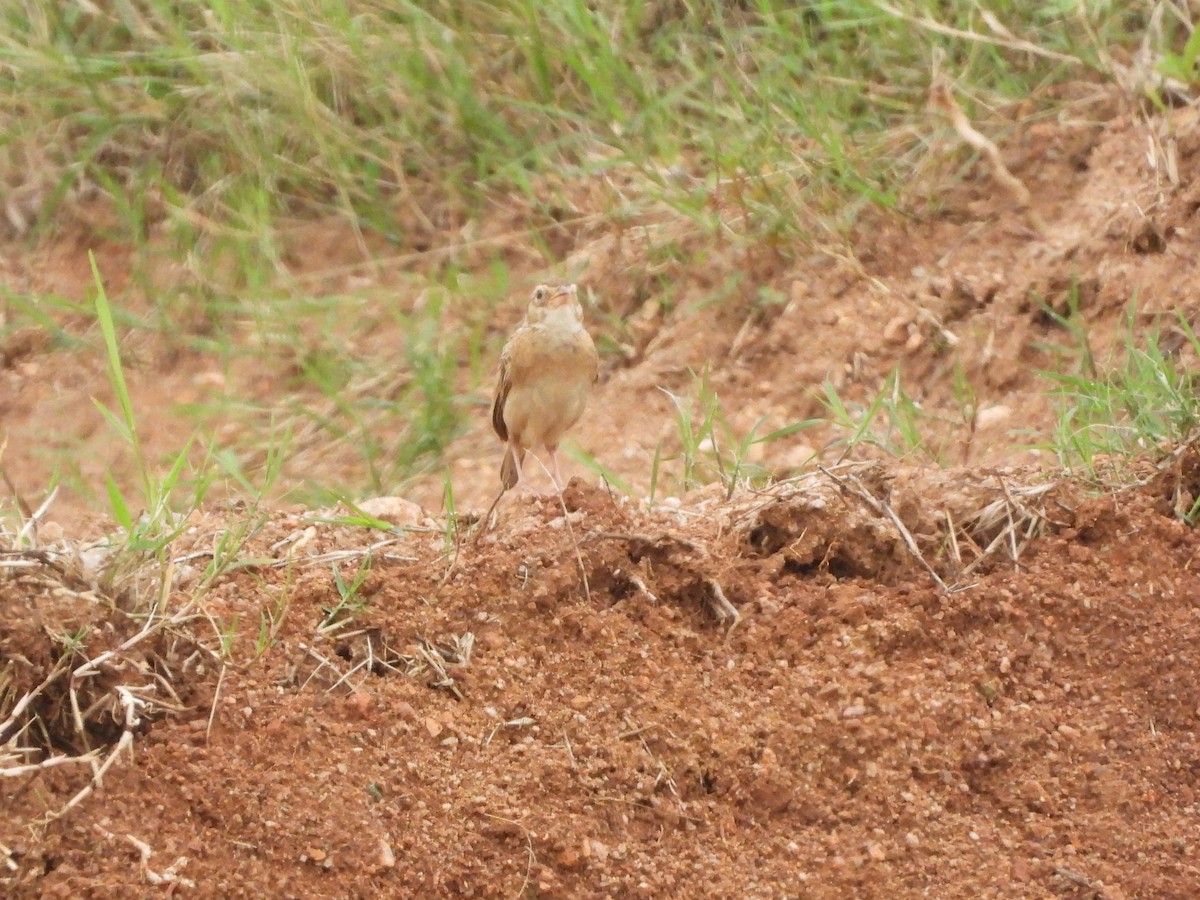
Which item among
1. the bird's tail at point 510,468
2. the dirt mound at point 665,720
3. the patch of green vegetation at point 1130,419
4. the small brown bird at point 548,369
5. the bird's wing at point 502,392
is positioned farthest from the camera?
the bird's tail at point 510,468

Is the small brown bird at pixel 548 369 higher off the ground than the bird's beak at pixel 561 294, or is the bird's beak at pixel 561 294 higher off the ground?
the bird's beak at pixel 561 294

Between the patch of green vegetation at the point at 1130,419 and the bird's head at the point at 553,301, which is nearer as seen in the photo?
the patch of green vegetation at the point at 1130,419

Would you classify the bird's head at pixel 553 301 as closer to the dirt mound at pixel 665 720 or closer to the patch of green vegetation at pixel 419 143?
the patch of green vegetation at pixel 419 143

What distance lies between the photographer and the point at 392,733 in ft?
9.47

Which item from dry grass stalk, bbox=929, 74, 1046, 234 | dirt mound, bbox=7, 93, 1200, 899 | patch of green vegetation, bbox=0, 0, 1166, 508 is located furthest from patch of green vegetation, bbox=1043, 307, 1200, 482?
patch of green vegetation, bbox=0, 0, 1166, 508

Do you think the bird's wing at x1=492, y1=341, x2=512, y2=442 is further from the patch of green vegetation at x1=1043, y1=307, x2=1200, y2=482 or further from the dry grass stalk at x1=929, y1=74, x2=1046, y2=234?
the dry grass stalk at x1=929, y1=74, x2=1046, y2=234

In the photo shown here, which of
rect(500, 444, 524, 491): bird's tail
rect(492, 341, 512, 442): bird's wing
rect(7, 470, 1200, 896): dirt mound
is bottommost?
rect(500, 444, 524, 491): bird's tail

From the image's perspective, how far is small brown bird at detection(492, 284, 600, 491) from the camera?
Result: 466 centimetres

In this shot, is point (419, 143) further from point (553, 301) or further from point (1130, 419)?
point (1130, 419)

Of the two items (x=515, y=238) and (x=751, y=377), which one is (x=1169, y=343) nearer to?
(x=751, y=377)

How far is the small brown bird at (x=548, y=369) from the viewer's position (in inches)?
183

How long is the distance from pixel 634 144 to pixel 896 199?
1.10 meters

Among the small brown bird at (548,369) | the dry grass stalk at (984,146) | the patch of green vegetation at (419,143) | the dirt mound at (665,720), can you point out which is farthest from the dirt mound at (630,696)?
the patch of green vegetation at (419,143)

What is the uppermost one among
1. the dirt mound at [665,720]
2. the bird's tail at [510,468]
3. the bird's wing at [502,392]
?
the dirt mound at [665,720]
